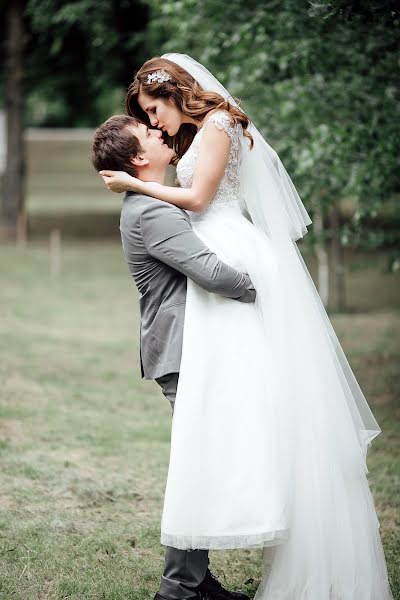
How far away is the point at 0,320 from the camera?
38.9ft

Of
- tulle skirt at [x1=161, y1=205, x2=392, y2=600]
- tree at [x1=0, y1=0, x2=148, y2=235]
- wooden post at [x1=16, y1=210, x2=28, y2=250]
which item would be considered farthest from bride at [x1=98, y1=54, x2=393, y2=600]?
wooden post at [x1=16, y1=210, x2=28, y2=250]

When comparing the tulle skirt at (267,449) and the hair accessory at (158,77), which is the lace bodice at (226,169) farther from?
the hair accessory at (158,77)

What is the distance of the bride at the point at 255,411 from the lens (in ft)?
11.9

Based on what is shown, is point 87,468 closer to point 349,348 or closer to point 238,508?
point 238,508

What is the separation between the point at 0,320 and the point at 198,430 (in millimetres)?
8597

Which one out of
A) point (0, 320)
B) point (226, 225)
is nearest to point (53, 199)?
point (0, 320)

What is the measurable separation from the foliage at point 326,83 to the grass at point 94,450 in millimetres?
2022

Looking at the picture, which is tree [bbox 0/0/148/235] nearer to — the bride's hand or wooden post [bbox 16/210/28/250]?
wooden post [bbox 16/210/28/250]

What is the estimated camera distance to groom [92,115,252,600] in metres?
3.67

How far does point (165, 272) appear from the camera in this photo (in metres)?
3.83

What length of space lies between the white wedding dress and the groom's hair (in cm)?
23

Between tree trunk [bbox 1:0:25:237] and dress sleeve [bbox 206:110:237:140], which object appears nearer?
dress sleeve [bbox 206:110:237:140]

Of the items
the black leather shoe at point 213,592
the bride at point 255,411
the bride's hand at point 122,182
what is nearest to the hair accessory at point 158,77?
the bride at point 255,411

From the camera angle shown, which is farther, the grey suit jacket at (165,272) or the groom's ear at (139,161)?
the groom's ear at (139,161)
